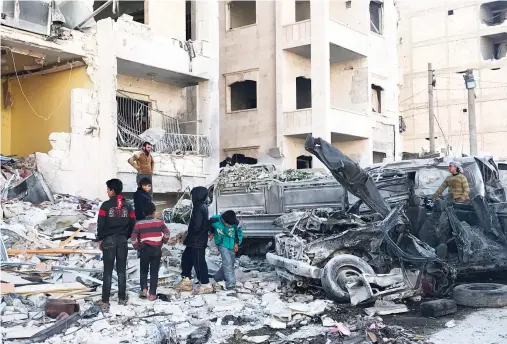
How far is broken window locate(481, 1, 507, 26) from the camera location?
35688 mm

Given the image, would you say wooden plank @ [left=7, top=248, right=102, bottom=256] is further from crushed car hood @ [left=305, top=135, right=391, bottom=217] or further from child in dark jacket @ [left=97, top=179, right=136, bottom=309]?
crushed car hood @ [left=305, top=135, right=391, bottom=217]

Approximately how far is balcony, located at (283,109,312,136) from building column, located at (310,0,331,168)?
0.26m

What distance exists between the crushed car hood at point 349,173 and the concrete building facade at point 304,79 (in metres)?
13.7

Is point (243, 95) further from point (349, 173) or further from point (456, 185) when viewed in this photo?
point (349, 173)

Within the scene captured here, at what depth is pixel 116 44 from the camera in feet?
54.1

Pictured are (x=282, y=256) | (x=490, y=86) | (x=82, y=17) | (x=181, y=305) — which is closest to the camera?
(x=181, y=305)

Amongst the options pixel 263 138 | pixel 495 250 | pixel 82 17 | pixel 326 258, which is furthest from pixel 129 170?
pixel 495 250

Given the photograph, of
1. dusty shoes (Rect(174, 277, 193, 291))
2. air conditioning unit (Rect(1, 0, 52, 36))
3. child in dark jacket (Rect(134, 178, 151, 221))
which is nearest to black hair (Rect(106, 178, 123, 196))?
child in dark jacket (Rect(134, 178, 151, 221))

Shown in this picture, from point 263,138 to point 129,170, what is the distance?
830 centimetres

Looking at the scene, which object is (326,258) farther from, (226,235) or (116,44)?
Answer: (116,44)

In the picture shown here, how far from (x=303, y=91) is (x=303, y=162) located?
136 inches

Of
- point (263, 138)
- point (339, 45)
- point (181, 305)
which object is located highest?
point (339, 45)

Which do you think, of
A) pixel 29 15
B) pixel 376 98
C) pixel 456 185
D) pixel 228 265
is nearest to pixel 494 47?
pixel 376 98

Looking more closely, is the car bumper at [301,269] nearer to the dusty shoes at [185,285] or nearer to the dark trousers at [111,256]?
the dusty shoes at [185,285]
